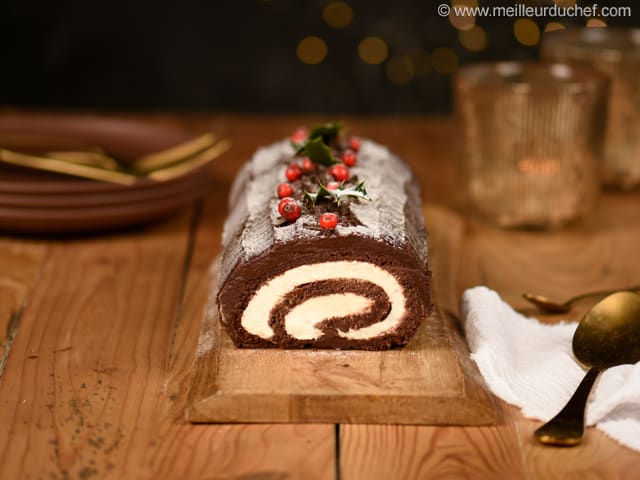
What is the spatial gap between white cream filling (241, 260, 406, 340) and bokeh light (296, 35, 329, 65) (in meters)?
1.94

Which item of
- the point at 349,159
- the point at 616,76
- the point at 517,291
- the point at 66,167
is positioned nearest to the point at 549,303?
the point at 517,291

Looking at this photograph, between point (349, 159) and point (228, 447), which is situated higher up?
point (349, 159)

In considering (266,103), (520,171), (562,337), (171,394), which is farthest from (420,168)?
(171,394)

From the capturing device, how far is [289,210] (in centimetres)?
193

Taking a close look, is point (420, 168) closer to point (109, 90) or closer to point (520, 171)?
point (520, 171)

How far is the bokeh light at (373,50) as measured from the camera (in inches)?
146

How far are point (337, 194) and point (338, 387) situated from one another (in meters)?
0.38

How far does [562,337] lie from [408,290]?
1.16 feet

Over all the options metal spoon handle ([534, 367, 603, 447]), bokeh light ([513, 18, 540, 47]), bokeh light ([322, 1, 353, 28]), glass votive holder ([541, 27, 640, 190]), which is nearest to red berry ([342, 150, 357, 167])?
metal spoon handle ([534, 367, 603, 447])

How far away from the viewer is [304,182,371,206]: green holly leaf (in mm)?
1971

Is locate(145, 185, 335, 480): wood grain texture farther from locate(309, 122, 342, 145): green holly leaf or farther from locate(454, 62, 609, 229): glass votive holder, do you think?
locate(454, 62, 609, 229): glass votive holder

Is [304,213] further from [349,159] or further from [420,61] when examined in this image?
[420,61]

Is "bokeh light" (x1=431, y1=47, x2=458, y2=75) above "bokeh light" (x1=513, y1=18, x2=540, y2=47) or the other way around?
the other way around

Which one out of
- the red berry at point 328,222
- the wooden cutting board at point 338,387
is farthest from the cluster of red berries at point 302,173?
the wooden cutting board at point 338,387
